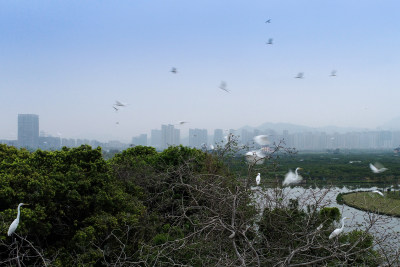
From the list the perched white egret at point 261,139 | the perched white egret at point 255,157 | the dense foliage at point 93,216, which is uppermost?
the perched white egret at point 261,139

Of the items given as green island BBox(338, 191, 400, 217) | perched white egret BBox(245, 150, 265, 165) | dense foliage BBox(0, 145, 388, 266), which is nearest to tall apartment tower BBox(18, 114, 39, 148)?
dense foliage BBox(0, 145, 388, 266)

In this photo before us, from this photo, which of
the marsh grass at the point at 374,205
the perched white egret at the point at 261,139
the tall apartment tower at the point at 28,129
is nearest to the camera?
the marsh grass at the point at 374,205

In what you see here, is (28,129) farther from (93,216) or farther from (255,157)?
(255,157)

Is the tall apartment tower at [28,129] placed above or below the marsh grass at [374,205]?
above

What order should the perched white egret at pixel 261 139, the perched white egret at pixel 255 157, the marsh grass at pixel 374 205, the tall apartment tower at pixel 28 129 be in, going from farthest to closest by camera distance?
the tall apartment tower at pixel 28 129 → the perched white egret at pixel 261 139 → the perched white egret at pixel 255 157 → the marsh grass at pixel 374 205

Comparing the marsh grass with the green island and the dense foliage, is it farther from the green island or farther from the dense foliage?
the dense foliage

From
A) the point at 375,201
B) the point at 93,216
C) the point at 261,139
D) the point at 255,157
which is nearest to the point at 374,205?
the point at 375,201

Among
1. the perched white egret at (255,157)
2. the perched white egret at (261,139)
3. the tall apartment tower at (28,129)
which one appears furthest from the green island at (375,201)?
the tall apartment tower at (28,129)

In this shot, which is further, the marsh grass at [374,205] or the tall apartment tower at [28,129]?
the tall apartment tower at [28,129]

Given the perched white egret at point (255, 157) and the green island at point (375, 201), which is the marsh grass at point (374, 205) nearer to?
the green island at point (375, 201)
